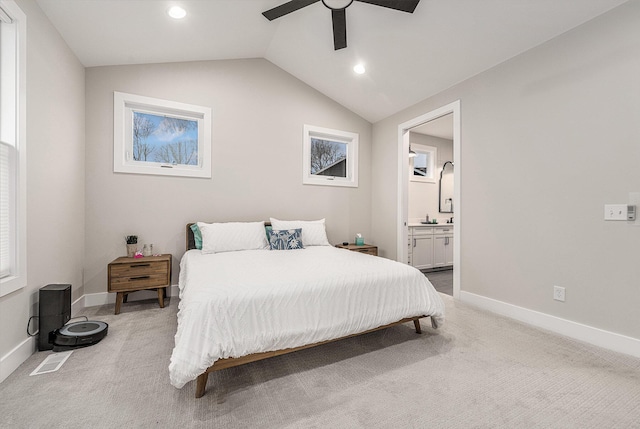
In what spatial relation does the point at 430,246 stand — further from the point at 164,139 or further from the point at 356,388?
the point at 164,139

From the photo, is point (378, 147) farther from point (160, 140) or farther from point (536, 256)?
point (160, 140)

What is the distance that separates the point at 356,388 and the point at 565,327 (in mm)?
2115

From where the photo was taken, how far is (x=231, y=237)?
3.36m

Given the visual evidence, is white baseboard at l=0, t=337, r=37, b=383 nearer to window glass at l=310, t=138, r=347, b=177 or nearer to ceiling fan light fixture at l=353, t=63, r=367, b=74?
window glass at l=310, t=138, r=347, b=177

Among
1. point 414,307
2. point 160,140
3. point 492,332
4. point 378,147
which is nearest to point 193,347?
point 414,307

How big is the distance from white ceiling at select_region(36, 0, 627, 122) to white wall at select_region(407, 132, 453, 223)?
179cm

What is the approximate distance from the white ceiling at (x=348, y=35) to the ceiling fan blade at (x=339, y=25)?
477 millimetres

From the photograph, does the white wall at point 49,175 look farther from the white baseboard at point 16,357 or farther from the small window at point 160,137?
the small window at point 160,137

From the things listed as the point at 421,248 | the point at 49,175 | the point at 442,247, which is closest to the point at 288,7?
the point at 49,175

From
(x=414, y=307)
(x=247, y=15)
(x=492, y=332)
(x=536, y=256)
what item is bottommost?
(x=492, y=332)

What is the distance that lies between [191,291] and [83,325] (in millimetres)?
1324

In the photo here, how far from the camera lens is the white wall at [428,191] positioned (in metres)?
5.52

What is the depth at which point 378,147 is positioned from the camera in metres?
4.86

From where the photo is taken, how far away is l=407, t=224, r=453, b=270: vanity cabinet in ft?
15.6
